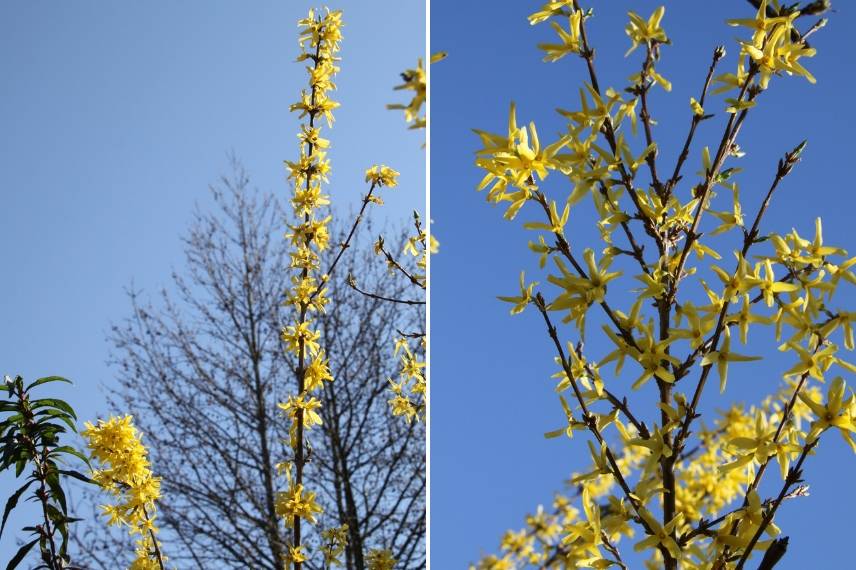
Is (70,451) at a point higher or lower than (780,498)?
higher

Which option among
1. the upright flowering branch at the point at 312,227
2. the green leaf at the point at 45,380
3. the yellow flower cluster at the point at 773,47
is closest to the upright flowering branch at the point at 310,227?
the upright flowering branch at the point at 312,227

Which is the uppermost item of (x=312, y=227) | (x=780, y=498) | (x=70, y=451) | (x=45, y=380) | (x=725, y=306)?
(x=312, y=227)

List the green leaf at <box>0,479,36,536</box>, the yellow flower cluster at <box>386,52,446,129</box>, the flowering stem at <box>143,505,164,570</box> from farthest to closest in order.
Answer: the flowering stem at <box>143,505,164,570</box>, the green leaf at <box>0,479,36,536</box>, the yellow flower cluster at <box>386,52,446,129</box>

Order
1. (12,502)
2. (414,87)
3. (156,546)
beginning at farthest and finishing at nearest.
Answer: (156,546), (12,502), (414,87)

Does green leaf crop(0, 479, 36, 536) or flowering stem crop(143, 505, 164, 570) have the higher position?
flowering stem crop(143, 505, 164, 570)

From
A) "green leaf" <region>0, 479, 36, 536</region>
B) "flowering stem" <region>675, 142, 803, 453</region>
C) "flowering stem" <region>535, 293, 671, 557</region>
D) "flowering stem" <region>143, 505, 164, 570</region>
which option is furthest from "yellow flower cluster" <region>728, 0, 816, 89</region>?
"flowering stem" <region>143, 505, 164, 570</region>

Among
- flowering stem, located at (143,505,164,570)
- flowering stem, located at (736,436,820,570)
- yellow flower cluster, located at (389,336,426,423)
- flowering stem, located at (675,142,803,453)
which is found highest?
yellow flower cluster, located at (389,336,426,423)

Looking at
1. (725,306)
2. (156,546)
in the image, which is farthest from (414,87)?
(156,546)

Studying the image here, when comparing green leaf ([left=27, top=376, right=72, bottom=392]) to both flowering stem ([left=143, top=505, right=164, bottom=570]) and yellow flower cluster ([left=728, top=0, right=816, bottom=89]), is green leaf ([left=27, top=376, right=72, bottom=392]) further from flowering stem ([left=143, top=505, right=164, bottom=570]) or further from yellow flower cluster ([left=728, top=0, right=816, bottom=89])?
yellow flower cluster ([left=728, top=0, right=816, bottom=89])

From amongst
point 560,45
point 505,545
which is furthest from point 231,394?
point 560,45

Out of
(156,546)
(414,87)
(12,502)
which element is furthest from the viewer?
(156,546)

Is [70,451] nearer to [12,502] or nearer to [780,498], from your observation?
[12,502]

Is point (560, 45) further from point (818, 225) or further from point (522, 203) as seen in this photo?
point (818, 225)

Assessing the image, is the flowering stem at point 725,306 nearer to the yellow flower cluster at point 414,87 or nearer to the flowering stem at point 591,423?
the flowering stem at point 591,423
